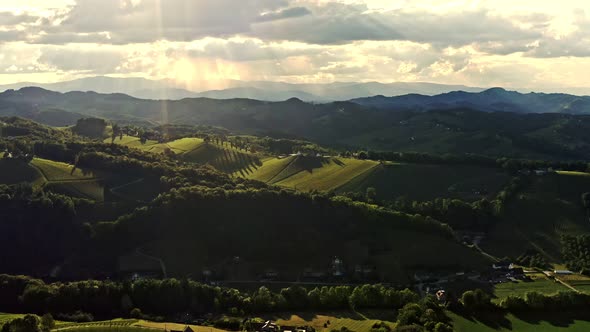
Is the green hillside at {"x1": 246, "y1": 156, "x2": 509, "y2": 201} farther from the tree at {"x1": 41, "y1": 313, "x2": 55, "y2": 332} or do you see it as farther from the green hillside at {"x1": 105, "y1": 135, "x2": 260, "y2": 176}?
the tree at {"x1": 41, "y1": 313, "x2": 55, "y2": 332}

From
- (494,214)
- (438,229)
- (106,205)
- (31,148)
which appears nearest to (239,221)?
(106,205)

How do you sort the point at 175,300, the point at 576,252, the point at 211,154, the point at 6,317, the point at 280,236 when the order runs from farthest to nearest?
the point at 211,154, the point at 280,236, the point at 576,252, the point at 175,300, the point at 6,317

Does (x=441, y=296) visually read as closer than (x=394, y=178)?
Yes

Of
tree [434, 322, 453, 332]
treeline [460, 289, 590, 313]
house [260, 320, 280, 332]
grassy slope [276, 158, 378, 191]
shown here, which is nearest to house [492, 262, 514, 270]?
treeline [460, 289, 590, 313]

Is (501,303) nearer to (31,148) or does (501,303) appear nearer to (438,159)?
(438,159)

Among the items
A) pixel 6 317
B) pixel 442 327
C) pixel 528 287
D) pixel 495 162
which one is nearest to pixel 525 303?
pixel 528 287

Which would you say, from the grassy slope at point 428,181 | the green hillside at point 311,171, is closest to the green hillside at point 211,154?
the green hillside at point 311,171

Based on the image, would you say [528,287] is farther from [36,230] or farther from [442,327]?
[36,230]
